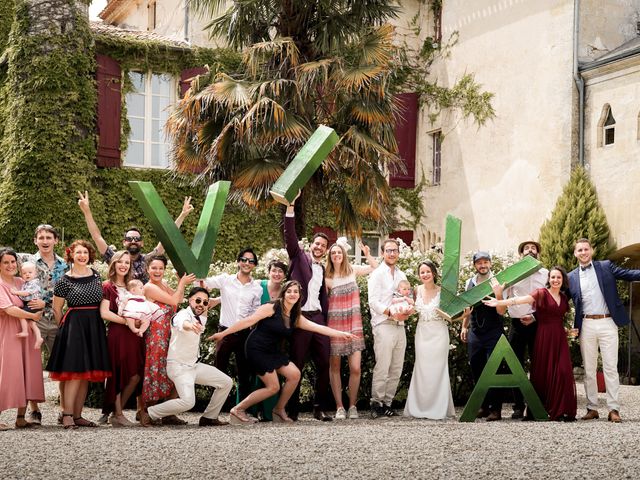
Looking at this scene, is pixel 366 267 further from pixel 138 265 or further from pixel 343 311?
pixel 138 265

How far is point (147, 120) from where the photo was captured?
69.1 ft

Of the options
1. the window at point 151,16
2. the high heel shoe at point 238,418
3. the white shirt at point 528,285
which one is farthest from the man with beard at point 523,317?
the window at point 151,16

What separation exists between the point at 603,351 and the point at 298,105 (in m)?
7.13

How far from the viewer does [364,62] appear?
15.9 m

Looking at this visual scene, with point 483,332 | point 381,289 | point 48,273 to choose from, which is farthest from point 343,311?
point 48,273

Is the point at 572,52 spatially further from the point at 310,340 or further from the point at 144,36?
the point at 310,340

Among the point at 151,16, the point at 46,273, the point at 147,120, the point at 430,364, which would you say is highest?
the point at 151,16

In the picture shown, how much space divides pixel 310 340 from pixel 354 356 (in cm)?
59

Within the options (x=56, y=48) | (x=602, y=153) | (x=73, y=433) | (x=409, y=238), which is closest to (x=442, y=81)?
(x=409, y=238)

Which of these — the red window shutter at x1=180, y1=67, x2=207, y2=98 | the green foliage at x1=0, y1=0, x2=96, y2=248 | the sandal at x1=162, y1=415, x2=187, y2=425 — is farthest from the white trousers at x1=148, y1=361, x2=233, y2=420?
the red window shutter at x1=180, y1=67, x2=207, y2=98

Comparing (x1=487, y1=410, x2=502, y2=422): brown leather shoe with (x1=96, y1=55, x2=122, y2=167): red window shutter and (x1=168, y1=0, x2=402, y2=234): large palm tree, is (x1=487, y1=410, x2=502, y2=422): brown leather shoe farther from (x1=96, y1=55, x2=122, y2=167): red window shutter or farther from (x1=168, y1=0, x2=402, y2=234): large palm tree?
(x1=96, y1=55, x2=122, y2=167): red window shutter

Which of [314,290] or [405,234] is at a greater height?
[405,234]

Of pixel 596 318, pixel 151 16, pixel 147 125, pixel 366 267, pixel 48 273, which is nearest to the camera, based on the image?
pixel 48 273

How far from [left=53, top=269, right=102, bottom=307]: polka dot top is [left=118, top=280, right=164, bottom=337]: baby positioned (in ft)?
0.88
